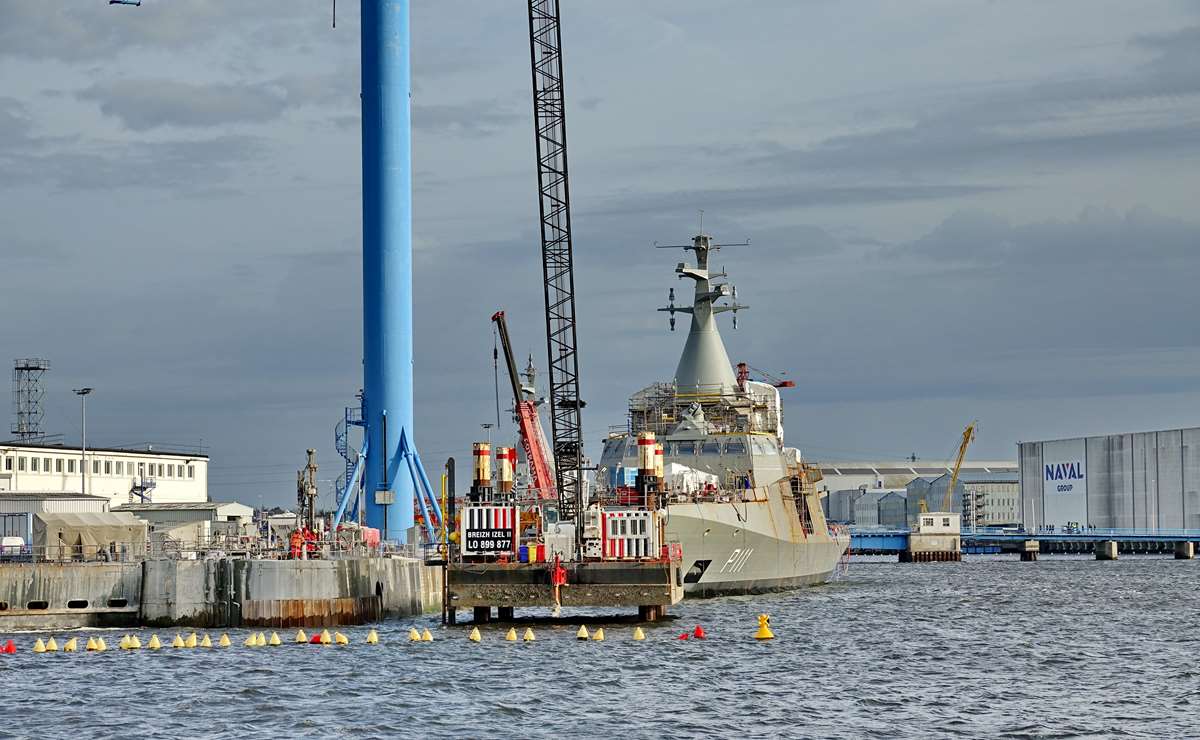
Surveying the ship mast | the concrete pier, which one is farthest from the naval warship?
the concrete pier

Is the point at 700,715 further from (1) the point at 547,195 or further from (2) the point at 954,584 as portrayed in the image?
(2) the point at 954,584

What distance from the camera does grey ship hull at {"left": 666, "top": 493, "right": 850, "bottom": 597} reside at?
8788 centimetres

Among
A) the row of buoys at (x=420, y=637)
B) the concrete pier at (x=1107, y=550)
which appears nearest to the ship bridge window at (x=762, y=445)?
the row of buoys at (x=420, y=637)

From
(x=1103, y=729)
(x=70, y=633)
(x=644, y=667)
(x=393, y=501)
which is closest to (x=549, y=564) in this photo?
(x=644, y=667)

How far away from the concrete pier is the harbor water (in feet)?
383

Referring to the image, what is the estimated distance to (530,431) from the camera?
118625 millimetres

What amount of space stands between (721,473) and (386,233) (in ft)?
81.4

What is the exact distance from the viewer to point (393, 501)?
9844cm

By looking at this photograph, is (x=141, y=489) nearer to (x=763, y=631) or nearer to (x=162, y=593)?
(x=162, y=593)

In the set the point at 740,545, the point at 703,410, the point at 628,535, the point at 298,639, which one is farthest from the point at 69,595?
the point at 703,410

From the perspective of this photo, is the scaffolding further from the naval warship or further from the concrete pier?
the concrete pier

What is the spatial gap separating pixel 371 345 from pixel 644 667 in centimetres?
4367

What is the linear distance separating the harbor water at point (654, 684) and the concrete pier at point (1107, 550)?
4600 inches

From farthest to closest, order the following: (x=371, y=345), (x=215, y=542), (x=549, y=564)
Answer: (x=371, y=345), (x=215, y=542), (x=549, y=564)
